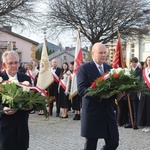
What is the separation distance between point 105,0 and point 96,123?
2701 cm

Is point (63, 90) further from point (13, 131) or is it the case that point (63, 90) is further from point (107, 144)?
point (13, 131)

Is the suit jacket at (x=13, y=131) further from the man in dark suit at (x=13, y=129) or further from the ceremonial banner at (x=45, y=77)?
the ceremonial banner at (x=45, y=77)

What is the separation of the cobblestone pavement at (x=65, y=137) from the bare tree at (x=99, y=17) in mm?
21055

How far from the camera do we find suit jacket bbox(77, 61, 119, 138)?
4.74 m

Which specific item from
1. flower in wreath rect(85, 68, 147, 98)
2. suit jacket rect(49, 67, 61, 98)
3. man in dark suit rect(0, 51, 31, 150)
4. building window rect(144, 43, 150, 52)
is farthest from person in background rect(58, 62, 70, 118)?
building window rect(144, 43, 150, 52)

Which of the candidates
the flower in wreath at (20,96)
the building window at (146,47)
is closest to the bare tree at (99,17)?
the building window at (146,47)

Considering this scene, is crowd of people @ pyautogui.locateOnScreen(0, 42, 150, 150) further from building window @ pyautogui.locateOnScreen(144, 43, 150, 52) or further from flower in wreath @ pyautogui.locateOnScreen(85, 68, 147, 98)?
building window @ pyautogui.locateOnScreen(144, 43, 150, 52)

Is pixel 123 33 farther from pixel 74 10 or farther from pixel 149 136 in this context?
pixel 149 136

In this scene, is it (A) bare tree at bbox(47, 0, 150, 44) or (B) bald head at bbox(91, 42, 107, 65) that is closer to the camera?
(B) bald head at bbox(91, 42, 107, 65)

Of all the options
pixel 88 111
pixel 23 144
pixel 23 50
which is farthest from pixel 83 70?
pixel 23 50

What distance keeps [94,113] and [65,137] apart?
142 inches

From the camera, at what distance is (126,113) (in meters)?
9.87

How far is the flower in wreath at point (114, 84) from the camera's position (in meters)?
4.43

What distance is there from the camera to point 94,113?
4746mm
